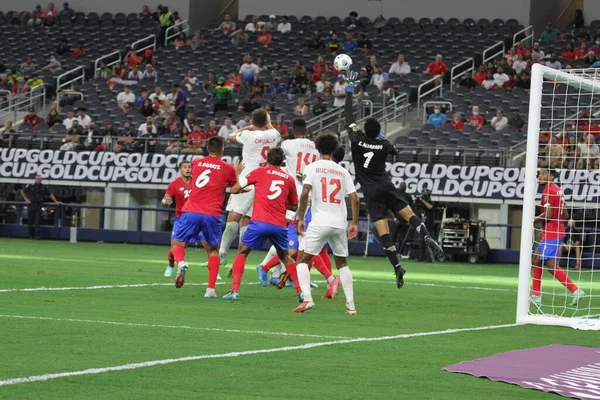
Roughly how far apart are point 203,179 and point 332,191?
232 cm

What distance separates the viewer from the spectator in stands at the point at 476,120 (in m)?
32.5

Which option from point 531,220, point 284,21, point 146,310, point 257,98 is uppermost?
point 284,21

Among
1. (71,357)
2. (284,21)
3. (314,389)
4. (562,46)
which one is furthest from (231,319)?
(284,21)

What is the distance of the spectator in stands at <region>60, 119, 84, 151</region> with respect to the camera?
3475cm

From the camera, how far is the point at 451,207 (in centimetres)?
3166

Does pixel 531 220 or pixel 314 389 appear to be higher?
pixel 531 220

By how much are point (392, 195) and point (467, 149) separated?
1601 cm

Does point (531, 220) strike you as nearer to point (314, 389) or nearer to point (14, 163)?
point (314, 389)

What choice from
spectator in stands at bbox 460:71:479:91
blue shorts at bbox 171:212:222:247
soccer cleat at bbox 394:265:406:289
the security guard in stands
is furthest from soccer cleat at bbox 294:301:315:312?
spectator in stands at bbox 460:71:479:91

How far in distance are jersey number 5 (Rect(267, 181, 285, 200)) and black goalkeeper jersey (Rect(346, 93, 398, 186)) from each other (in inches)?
44.1

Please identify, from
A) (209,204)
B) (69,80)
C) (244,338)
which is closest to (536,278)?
(209,204)

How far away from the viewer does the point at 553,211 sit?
52.9ft

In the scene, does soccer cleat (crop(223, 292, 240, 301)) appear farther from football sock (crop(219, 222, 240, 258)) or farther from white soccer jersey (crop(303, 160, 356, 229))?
football sock (crop(219, 222, 240, 258))

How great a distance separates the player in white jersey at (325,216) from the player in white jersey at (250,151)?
2.80 meters
